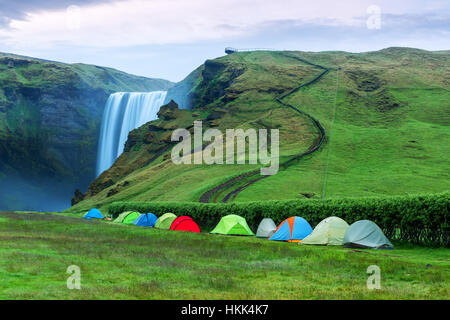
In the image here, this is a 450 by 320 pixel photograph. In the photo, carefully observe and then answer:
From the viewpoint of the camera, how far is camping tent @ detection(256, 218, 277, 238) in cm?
4481

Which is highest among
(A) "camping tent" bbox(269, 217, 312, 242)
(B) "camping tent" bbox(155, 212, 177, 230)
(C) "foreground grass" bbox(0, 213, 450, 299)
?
(C) "foreground grass" bbox(0, 213, 450, 299)

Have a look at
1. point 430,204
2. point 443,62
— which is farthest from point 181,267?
point 443,62

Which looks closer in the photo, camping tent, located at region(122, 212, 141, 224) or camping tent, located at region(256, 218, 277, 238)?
camping tent, located at region(256, 218, 277, 238)

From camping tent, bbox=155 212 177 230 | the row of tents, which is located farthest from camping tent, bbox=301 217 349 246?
camping tent, bbox=155 212 177 230

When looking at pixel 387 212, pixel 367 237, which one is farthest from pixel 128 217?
pixel 367 237

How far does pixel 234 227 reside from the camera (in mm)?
47188

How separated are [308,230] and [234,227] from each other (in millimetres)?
9526

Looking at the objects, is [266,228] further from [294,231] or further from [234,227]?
[294,231]

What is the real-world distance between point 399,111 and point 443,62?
73.0 m

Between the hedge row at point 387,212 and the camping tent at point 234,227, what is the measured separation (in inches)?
104

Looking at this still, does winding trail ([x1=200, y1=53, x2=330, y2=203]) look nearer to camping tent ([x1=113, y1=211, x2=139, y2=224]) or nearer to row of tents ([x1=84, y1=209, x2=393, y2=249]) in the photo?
camping tent ([x1=113, y1=211, x2=139, y2=224])

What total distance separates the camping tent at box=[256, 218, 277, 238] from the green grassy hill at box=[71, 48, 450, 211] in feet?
107

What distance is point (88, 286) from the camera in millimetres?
14945

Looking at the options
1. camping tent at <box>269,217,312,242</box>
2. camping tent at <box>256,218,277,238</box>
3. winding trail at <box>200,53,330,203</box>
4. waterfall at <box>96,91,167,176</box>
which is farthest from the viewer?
waterfall at <box>96,91,167,176</box>
